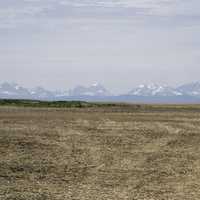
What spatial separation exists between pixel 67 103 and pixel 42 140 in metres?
103

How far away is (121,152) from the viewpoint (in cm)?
3769

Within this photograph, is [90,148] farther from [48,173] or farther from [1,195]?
[1,195]

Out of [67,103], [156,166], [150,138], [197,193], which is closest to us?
[197,193]

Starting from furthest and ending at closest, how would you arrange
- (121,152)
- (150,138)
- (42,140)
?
(150,138) < (42,140) < (121,152)

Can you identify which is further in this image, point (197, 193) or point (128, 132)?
point (128, 132)

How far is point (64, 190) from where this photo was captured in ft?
75.7

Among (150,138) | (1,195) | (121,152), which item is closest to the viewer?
(1,195)

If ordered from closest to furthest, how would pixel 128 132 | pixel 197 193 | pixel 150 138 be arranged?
pixel 197 193 < pixel 150 138 < pixel 128 132

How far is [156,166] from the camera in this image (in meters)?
31.1

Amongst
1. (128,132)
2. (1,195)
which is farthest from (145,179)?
(128,132)

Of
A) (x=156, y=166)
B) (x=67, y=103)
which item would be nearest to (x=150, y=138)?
(x=156, y=166)

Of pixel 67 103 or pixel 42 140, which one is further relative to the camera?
pixel 67 103

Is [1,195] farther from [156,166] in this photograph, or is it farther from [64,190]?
[156,166]

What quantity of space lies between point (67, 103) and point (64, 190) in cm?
12462
